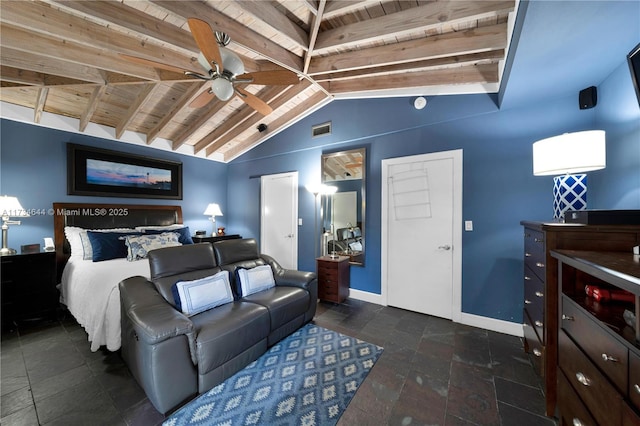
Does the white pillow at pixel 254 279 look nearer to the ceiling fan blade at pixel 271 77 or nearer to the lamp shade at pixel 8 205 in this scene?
the ceiling fan blade at pixel 271 77

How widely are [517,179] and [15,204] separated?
5792 millimetres

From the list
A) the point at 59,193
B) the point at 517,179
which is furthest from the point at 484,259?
the point at 59,193

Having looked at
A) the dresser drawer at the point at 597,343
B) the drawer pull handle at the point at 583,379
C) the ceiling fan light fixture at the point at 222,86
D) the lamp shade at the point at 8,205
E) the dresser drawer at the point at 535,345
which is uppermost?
the ceiling fan light fixture at the point at 222,86

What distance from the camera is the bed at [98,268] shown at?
2057 mm

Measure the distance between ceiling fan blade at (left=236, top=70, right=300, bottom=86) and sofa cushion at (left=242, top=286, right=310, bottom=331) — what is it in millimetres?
2057

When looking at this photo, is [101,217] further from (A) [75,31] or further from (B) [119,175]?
(A) [75,31]

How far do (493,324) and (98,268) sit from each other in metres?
4.42

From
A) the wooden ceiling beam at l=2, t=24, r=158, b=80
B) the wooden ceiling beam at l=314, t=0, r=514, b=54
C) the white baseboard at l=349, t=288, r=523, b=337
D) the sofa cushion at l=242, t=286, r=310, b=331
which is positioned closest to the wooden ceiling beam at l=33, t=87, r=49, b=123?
the wooden ceiling beam at l=2, t=24, r=158, b=80

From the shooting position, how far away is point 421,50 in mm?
2307

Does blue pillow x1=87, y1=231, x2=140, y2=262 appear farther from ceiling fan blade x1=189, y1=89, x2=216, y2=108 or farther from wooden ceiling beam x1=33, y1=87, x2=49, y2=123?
ceiling fan blade x1=189, y1=89, x2=216, y2=108

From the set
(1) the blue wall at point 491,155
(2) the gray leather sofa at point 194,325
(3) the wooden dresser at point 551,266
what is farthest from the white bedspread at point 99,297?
(3) the wooden dresser at point 551,266

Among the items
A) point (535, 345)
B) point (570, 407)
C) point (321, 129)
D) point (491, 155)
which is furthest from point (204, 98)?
point (535, 345)

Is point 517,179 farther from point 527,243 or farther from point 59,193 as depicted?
point 59,193

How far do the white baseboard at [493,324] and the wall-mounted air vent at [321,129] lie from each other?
3249mm
